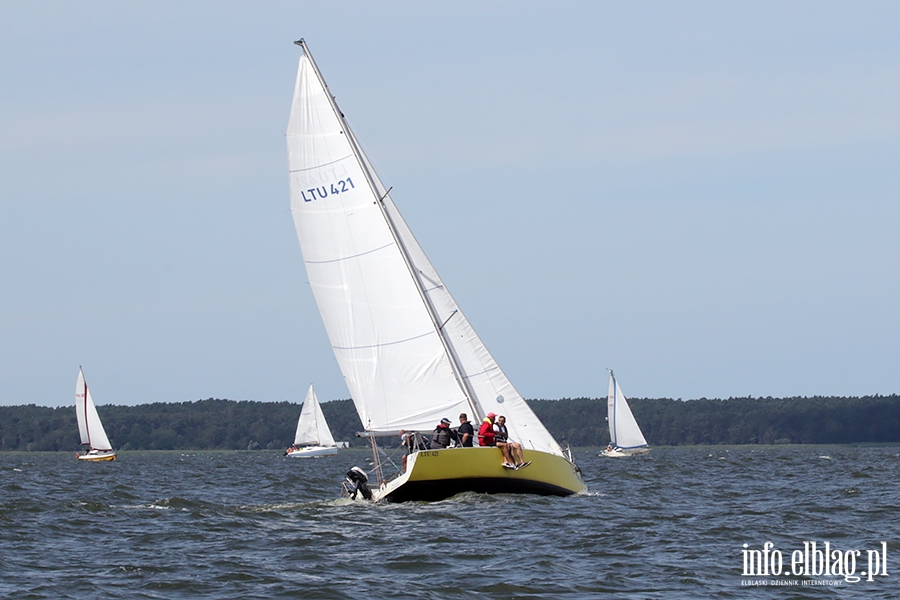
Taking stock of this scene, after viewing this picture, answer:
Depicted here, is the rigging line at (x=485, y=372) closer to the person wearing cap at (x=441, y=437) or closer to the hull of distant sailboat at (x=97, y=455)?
the person wearing cap at (x=441, y=437)

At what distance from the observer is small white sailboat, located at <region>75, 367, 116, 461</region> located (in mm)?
80875

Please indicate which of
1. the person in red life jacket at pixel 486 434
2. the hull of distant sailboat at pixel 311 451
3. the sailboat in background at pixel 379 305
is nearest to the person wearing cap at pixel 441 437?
the person in red life jacket at pixel 486 434

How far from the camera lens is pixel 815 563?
14.7m

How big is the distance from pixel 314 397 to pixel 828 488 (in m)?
73.6

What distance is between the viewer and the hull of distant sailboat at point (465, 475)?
19.9 meters

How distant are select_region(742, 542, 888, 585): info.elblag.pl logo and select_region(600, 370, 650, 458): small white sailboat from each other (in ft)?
207

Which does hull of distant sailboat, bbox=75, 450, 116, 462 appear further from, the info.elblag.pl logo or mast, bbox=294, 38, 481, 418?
the info.elblag.pl logo

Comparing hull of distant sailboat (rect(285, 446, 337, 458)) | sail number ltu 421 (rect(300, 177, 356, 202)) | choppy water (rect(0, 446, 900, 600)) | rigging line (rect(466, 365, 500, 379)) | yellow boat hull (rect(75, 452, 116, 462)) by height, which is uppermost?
sail number ltu 421 (rect(300, 177, 356, 202))

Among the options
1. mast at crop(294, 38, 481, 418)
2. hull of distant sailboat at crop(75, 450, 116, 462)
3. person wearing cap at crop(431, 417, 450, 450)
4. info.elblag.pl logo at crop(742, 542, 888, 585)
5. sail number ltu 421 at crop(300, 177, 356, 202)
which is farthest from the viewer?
hull of distant sailboat at crop(75, 450, 116, 462)

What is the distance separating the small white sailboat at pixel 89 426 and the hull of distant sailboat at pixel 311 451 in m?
19.5

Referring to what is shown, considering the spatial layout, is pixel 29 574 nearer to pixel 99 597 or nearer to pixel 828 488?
pixel 99 597

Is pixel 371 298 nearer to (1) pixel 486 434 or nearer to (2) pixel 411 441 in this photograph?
(2) pixel 411 441

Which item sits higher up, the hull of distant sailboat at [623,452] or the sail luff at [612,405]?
the sail luff at [612,405]

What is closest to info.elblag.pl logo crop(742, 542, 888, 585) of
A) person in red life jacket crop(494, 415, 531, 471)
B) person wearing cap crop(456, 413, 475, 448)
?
person in red life jacket crop(494, 415, 531, 471)
